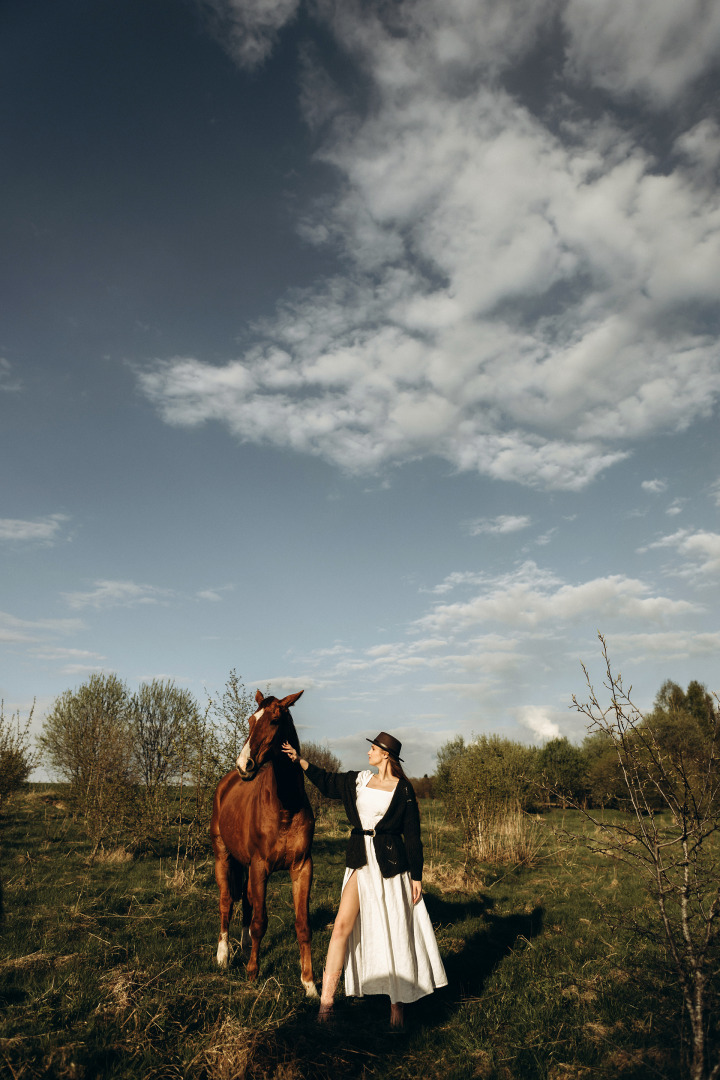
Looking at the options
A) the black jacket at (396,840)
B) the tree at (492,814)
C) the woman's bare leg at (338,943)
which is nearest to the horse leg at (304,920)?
the woman's bare leg at (338,943)

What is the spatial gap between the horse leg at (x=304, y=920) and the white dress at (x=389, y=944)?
30.8 inches

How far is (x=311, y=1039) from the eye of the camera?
4195 mm

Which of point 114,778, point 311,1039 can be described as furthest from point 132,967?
point 114,778

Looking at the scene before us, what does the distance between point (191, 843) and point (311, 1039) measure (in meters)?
8.91

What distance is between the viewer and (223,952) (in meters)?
6.43

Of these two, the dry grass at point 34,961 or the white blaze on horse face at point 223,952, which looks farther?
the white blaze on horse face at point 223,952

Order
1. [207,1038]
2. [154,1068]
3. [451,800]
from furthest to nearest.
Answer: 1. [451,800]
2. [207,1038]
3. [154,1068]

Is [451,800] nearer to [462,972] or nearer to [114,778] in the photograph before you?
[114,778]

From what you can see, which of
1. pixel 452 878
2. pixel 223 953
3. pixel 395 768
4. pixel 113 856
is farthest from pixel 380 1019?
pixel 113 856

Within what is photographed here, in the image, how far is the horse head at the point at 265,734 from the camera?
532cm

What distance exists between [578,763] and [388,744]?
138 feet

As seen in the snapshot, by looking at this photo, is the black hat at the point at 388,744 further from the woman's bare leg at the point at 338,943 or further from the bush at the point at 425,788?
the bush at the point at 425,788

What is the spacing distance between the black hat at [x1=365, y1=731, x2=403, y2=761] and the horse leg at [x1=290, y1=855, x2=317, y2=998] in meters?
1.62

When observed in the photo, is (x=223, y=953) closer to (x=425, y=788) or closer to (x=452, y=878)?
(x=452, y=878)
